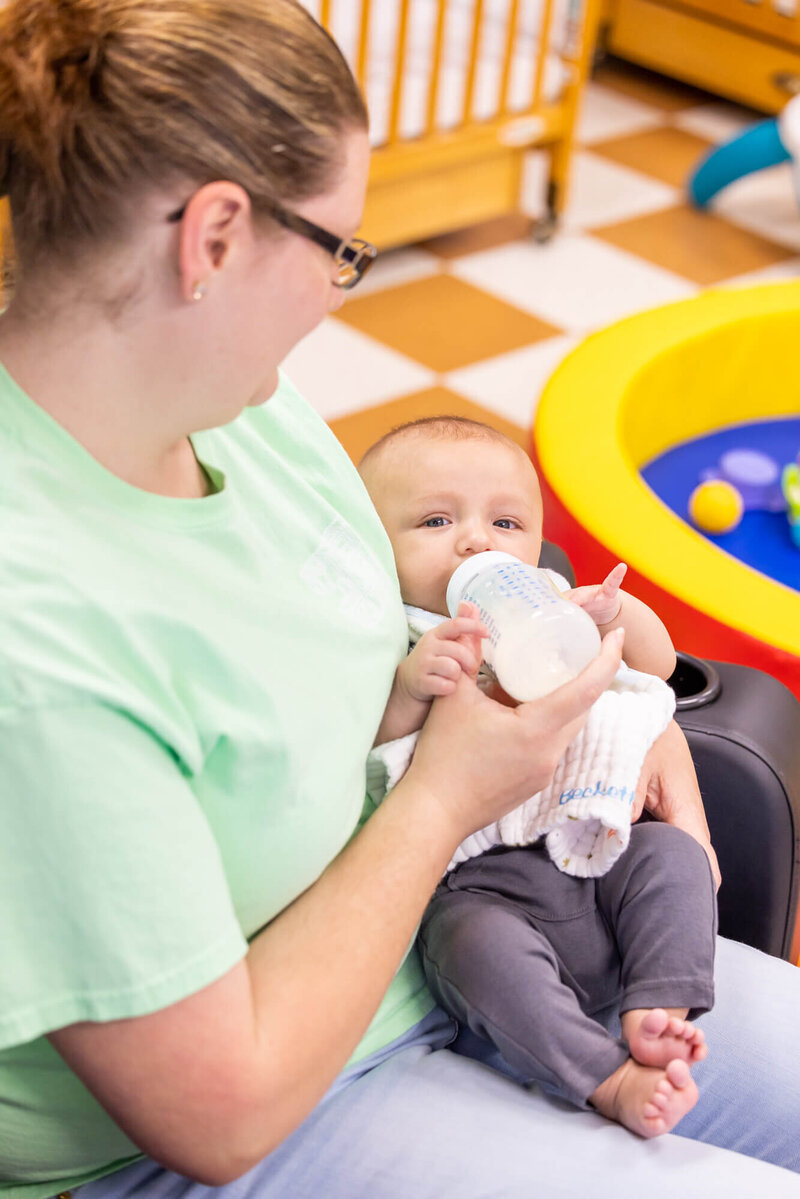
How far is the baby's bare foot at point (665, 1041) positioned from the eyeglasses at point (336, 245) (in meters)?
0.52

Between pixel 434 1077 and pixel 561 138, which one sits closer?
pixel 434 1077

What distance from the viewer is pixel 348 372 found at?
264 cm

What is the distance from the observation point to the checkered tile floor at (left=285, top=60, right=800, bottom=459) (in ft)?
8.52

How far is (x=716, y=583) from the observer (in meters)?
1.61

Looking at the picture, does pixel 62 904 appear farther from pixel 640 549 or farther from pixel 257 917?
pixel 640 549

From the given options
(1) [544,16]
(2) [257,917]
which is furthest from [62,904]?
(1) [544,16]

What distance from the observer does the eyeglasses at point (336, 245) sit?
71 cm

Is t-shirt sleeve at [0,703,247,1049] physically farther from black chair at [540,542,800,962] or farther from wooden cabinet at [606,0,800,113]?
wooden cabinet at [606,0,800,113]

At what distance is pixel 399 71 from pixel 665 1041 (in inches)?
92.4

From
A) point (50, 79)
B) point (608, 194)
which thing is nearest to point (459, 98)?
point (608, 194)

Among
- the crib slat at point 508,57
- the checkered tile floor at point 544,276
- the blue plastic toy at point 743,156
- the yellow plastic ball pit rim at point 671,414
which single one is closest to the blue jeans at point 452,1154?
the yellow plastic ball pit rim at point 671,414

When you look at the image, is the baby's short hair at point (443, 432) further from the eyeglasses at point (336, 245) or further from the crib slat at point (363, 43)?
the crib slat at point (363, 43)

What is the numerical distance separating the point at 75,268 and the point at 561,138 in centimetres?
275

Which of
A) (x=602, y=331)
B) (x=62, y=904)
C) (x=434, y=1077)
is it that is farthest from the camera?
(x=602, y=331)
